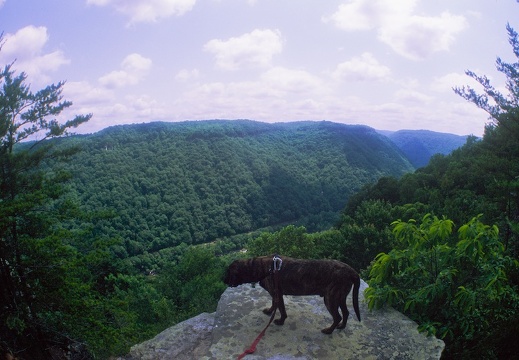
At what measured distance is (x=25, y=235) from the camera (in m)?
9.48

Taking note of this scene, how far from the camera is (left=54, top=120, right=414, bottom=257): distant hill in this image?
70.6 m

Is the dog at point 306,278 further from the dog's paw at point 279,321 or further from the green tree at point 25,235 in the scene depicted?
the green tree at point 25,235

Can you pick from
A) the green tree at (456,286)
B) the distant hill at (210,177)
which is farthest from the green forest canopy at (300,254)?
the distant hill at (210,177)

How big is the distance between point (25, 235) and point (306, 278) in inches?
335

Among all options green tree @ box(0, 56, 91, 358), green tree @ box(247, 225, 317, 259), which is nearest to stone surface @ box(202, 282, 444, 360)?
green tree @ box(0, 56, 91, 358)

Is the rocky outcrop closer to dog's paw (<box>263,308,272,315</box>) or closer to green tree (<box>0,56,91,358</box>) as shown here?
dog's paw (<box>263,308,272,315</box>)

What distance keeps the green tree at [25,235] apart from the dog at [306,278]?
239 inches

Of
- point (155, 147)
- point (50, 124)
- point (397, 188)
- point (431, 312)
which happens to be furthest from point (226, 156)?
point (431, 312)

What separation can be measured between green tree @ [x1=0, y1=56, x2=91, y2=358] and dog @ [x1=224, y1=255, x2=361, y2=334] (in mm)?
6068

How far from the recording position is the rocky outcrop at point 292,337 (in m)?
5.03

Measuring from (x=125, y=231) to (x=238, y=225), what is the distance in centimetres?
2829

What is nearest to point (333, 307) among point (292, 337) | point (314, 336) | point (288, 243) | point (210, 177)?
point (314, 336)

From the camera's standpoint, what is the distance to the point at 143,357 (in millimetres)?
6195

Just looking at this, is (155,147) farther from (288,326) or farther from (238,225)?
(288,326)
